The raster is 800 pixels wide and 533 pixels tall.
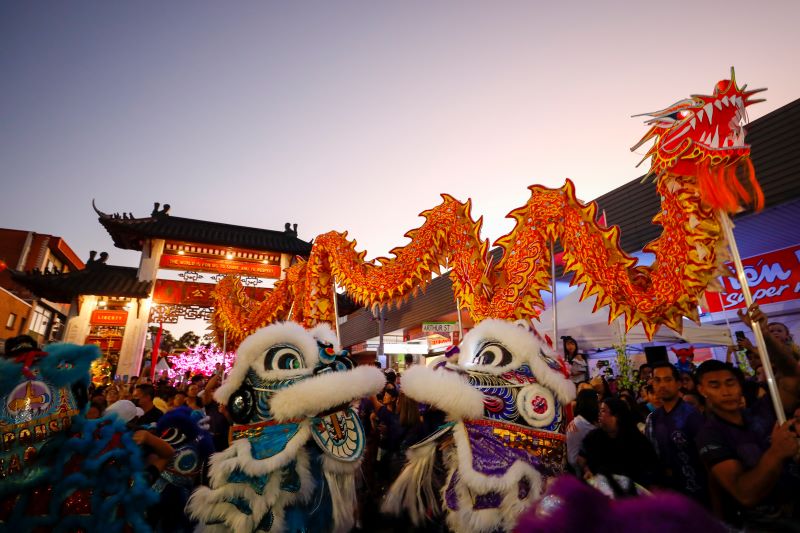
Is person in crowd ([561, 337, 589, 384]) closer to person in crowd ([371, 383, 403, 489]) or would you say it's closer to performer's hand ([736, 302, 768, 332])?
person in crowd ([371, 383, 403, 489])

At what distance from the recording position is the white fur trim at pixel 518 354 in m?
1.98

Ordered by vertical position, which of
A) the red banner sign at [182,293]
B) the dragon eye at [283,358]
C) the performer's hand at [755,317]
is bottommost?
the dragon eye at [283,358]

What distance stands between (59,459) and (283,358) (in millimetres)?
1016

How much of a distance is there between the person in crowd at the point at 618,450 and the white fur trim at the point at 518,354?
0.24 metres

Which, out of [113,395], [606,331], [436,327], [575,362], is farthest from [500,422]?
[436,327]

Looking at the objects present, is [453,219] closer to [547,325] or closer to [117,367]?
[547,325]

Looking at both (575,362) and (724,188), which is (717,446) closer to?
(724,188)

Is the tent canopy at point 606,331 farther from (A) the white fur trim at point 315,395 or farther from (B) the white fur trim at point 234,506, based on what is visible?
(B) the white fur trim at point 234,506

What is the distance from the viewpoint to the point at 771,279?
6.88 meters

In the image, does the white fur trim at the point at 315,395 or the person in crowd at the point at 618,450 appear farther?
the white fur trim at the point at 315,395

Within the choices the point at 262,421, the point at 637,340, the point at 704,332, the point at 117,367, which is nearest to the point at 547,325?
the point at 637,340

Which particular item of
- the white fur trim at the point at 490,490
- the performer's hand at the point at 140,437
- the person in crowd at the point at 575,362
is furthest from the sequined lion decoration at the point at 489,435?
the person in crowd at the point at 575,362

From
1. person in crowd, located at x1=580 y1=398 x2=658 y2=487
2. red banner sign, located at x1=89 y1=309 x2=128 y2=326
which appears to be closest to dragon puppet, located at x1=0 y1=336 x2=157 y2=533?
person in crowd, located at x1=580 y1=398 x2=658 y2=487

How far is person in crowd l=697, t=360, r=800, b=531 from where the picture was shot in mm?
1529
